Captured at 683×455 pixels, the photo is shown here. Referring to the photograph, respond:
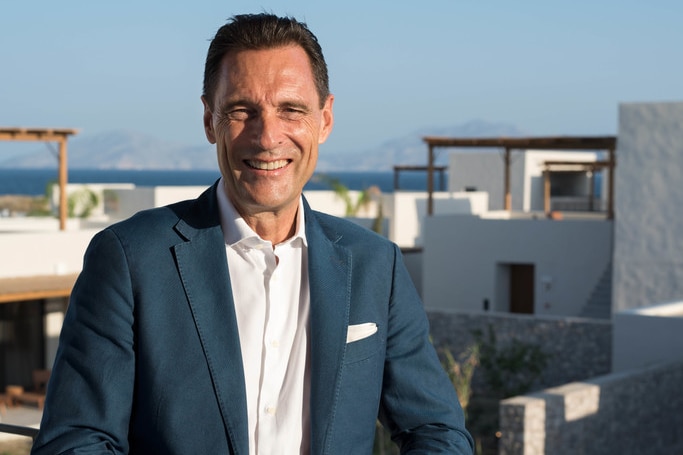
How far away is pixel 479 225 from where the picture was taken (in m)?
23.5

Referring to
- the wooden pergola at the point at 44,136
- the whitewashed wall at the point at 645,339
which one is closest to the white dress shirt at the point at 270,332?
the whitewashed wall at the point at 645,339

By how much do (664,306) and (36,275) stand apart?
8829 millimetres

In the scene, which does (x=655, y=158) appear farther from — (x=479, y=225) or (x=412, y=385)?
(x=412, y=385)

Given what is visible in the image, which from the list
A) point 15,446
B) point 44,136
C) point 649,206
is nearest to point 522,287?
point 649,206

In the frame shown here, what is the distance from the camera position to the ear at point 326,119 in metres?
2.20

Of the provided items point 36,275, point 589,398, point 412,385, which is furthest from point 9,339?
point 412,385

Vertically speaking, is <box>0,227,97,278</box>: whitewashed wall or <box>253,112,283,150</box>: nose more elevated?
<box>253,112,283,150</box>: nose

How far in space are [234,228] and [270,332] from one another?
0.20 metres

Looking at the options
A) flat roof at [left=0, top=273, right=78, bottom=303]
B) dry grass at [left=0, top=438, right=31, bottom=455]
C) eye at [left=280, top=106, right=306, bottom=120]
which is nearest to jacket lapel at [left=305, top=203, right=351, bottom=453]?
eye at [left=280, top=106, right=306, bottom=120]

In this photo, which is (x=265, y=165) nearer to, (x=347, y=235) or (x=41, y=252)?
(x=347, y=235)

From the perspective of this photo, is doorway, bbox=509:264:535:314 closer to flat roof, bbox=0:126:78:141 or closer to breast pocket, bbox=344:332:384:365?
flat roof, bbox=0:126:78:141

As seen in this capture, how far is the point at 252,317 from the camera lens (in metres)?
2.08

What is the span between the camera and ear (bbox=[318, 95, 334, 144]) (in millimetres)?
2199

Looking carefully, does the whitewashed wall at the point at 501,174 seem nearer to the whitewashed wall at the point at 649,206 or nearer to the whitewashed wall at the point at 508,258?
the whitewashed wall at the point at 508,258
